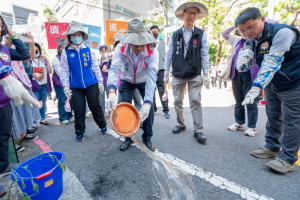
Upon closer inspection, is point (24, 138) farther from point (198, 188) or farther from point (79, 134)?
point (198, 188)

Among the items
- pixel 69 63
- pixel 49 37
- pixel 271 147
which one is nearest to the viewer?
pixel 271 147

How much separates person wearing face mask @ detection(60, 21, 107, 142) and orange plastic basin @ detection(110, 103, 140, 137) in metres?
1.46

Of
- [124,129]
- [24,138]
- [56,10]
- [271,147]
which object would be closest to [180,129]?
[271,147]

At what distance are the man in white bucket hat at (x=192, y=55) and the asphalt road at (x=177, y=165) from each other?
47 centimetres

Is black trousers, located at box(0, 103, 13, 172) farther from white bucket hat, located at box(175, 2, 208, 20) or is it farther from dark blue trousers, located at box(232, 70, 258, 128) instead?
dark blue trousers, located at box(232, 70, 258, 128)

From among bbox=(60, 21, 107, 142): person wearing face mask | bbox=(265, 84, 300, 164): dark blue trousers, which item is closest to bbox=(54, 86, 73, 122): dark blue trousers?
bbox=(60, 21, 107, 142): person wearing face mask

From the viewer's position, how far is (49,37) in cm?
781

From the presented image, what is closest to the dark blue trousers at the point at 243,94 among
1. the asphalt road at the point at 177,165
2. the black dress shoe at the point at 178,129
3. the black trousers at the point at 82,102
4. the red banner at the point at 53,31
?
the asphalt road at the point at 177,165

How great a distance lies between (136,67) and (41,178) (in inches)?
67.7

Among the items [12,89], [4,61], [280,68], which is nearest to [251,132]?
[280,68]

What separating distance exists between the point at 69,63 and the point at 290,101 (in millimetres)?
3365

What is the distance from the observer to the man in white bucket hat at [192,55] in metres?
2.97

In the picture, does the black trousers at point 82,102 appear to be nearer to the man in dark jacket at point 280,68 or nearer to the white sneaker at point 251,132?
the man in dark jacket at point 280,68

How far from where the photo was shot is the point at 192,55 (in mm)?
2998
